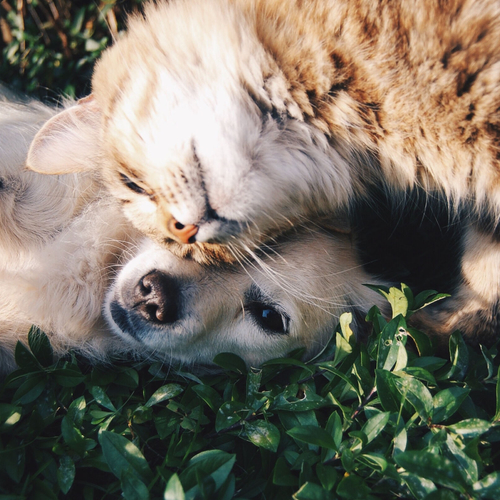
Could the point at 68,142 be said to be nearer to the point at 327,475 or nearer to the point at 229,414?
the point at 229,414

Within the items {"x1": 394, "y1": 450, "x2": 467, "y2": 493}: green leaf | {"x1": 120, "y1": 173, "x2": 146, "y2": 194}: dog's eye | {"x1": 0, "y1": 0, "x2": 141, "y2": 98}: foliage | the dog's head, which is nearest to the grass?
{"x1": 394, "y1": 450, "x2": 467, "y2": 493}: green leaf

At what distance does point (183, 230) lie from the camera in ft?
5.76

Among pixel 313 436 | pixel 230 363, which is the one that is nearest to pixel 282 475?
pixel 313 436

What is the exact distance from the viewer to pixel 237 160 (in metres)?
1.63

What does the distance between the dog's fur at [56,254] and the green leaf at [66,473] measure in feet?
1.81

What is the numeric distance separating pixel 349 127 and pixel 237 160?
39 cm

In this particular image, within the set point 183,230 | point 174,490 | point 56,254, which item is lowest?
point 174,490

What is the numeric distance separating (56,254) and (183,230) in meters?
0.87

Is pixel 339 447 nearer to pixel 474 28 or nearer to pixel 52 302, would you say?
pixel 474 28

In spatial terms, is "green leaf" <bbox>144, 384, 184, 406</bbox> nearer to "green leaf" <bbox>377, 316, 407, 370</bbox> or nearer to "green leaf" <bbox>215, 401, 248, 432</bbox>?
"green leaf" <bbox>215, 401, 248, 432</bbox>

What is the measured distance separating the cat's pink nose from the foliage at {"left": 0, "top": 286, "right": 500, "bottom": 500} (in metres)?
0.48

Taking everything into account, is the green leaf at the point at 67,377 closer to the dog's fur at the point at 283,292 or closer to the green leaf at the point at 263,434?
the dog's fur at the point at 283,292

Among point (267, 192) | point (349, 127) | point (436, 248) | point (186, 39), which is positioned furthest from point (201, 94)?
point (436, 248)

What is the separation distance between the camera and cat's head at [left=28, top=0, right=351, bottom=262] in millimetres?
1654
